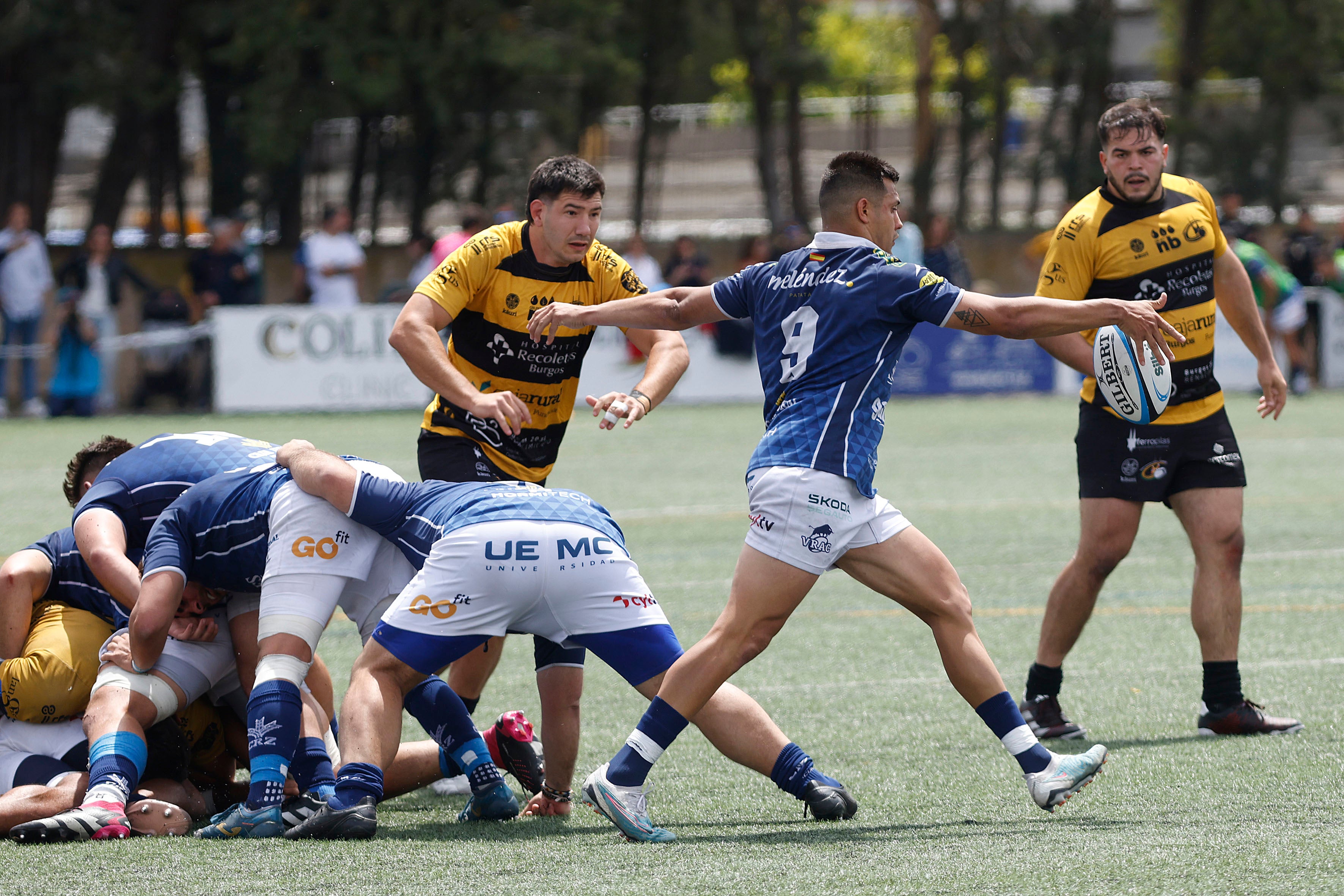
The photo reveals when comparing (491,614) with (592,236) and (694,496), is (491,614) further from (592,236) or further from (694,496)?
(694,496)

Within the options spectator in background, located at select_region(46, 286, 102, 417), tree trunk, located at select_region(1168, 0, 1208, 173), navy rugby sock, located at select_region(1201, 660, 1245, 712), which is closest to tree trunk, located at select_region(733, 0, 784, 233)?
tree trunk, located at select_region(1168, 0, 1208, 173)

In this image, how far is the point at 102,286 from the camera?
20953mm

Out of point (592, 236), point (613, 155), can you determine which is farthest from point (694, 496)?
point (613, 155)

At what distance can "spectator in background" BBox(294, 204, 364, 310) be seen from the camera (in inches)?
808

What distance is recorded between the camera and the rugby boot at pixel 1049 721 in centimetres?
600

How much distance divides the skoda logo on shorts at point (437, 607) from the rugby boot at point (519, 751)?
70 cm

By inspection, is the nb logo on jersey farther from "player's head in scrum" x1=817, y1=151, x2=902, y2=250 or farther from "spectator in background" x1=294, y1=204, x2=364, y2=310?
"spectator in background" x1=294, y1=204, x2=364, y2=310

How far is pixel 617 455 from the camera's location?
623 inches

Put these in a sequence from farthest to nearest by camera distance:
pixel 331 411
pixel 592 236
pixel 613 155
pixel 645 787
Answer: pixel 613 155
pixel 331 411
pixel 592 236
pixel 645 787

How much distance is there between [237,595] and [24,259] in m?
16.4

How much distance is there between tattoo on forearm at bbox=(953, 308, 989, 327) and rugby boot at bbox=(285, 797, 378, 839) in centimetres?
212

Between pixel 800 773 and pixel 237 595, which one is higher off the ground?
pixel 237 595

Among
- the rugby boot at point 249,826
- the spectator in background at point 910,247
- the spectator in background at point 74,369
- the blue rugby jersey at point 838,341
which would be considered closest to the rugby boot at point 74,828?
the rugby boot at point 249,826

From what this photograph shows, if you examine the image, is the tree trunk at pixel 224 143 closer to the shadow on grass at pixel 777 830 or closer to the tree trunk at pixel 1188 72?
the tree trunk at pixel 1188 72
